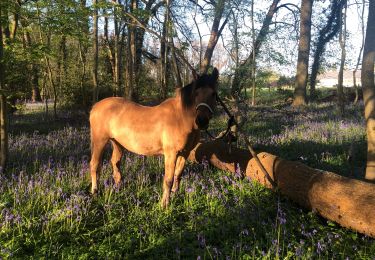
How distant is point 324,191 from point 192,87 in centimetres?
254

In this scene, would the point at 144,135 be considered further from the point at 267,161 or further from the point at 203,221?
the point at 267,161

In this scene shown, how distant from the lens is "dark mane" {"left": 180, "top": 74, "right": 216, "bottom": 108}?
176 inches

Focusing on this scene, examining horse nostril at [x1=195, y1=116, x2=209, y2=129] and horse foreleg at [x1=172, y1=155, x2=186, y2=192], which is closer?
horse nostril at [x1=195, y1=116, x2=209, y2=129]

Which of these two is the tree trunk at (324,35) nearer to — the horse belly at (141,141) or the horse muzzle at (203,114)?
the horse belly at (141,141)

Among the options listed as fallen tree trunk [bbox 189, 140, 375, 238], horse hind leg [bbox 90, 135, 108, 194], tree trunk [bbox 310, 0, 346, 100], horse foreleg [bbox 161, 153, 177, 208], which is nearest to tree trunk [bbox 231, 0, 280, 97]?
tree trunk [bbox 310, 0, 346, 100]

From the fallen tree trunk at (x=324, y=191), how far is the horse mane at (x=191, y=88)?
7.51 feet

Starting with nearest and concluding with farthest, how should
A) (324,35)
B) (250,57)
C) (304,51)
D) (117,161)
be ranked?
(117,161) → (304,51) → (250,57) → (324,35)

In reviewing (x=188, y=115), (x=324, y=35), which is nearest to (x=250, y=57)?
(x=324, y=35)

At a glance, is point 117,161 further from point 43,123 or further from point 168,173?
point 43,123

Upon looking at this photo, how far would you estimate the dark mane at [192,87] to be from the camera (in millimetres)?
4461

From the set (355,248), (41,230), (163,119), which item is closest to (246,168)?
(163,119)

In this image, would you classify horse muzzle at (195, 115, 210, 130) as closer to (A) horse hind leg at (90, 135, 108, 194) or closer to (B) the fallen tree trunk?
(B) the fallen tree trunk

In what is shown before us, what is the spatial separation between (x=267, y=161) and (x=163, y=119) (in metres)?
2.48

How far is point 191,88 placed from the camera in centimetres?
466
